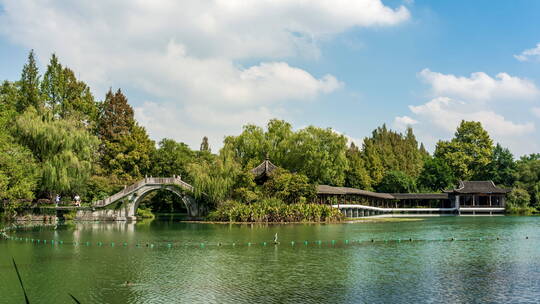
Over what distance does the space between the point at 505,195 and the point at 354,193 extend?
24.1 metres

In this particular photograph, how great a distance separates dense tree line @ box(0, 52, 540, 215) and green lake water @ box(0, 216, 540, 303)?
1535 centimetres

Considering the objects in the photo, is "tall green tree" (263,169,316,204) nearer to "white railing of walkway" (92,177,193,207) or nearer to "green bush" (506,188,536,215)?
"white railing of walkway" (92,177,193,207)

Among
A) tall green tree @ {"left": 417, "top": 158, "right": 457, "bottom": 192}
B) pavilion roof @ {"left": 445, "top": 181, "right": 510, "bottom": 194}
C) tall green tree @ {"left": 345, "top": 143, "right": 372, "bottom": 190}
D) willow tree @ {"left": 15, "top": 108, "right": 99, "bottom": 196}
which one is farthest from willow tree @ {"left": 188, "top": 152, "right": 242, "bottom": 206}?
tall green tree @ {"left": 417, "top": 158, "right": 457, "bottom": 192}

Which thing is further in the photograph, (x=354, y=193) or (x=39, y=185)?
(x=354, y=193)

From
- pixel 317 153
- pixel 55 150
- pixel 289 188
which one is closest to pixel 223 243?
pixel 289 188

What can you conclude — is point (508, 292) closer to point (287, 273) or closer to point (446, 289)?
point (446, 289)

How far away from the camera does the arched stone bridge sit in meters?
47.6

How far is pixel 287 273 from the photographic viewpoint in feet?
57.2

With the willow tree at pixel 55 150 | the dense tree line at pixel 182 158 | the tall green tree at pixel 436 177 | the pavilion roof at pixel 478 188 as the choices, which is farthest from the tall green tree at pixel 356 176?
the willow tree at pixel 55 150

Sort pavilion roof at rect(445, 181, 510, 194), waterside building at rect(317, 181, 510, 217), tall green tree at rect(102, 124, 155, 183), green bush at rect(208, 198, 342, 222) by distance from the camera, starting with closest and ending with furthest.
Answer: green bush at rect(208, 198, 342, 222) → tall green tree at rect(102, 124, 155, 183) → waterside building at rect(317, 181, 510, 217) → pavilion roof at rect(445, 181, 510, 194)

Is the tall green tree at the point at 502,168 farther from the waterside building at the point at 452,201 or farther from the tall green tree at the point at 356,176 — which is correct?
the tall green tree at the point at 356,176

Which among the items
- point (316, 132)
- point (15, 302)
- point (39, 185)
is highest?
point (316, 132)

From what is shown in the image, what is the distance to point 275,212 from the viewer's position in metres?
43.2

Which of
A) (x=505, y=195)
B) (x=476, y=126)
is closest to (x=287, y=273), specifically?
(x=505, y=195)
